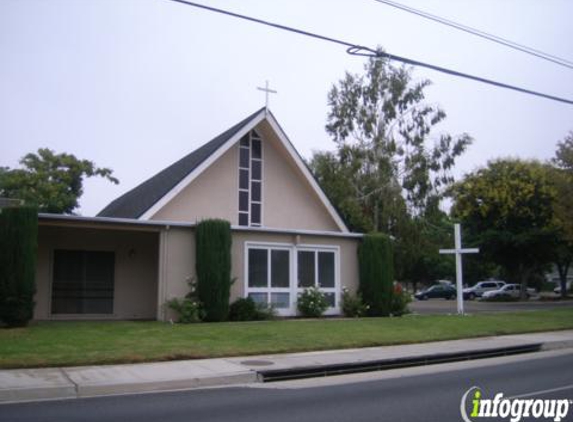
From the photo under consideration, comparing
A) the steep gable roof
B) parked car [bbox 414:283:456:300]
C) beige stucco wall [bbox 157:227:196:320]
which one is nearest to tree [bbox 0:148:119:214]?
the steep gable roof

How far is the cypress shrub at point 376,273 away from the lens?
2116cm

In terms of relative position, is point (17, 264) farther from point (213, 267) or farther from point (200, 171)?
point (200, 171)

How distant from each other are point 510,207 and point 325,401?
111 ft

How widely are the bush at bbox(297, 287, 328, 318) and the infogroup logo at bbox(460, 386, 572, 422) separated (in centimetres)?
1161

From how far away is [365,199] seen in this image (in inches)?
1293

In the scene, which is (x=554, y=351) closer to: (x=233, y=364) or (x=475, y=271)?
(x=233, y=364)

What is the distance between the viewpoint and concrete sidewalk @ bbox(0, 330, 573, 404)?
8.86 metres

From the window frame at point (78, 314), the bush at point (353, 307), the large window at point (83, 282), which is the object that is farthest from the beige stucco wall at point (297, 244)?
the large window at point (83, 282)

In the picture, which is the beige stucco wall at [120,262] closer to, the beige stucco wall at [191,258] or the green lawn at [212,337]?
the beige stucco wall at [191,258]

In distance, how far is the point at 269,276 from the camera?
65.5ft

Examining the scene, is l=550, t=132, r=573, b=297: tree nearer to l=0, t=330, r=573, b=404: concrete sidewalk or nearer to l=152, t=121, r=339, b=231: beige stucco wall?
l=152, t=121, r=339, b=231: beige stucco wall

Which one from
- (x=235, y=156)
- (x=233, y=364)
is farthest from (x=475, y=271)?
(x=233, y=364)

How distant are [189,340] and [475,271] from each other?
55.5 m

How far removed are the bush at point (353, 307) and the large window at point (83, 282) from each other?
795cm
